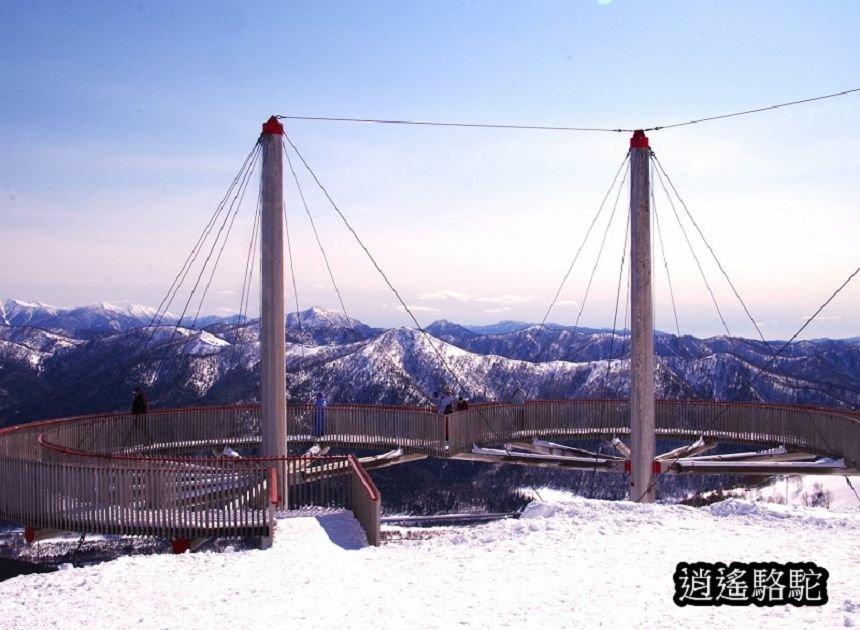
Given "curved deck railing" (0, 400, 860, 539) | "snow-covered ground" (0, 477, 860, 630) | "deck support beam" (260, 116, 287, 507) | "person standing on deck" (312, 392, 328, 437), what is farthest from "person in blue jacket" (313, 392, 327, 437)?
"snow-covered ground" (0, 477, 860, 630)

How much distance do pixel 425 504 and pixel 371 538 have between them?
156 m

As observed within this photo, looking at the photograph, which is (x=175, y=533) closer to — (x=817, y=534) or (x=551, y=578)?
(x=551, y=578)

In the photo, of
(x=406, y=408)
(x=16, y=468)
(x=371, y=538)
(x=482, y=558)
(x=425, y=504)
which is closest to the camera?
(x=482, y=558)

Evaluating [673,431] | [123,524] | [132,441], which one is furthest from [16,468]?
[673,431]

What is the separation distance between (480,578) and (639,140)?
554 inches

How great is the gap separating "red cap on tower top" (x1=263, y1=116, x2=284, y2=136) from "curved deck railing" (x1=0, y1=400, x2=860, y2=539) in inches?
367

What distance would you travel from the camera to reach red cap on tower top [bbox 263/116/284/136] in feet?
73.6

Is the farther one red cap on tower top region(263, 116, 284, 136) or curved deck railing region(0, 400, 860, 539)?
red cap on tower top region(263, 116, 284, 136)

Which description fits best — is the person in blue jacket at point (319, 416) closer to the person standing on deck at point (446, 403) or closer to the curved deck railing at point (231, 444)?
the curved deck railing at point (231, 444)

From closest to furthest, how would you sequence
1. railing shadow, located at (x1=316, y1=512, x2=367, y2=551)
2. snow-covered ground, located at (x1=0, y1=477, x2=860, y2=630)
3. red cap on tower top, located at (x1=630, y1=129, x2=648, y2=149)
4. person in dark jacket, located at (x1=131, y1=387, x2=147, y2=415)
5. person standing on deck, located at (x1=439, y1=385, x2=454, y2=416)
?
snow-covered ground, located at (x1=0, y1=477, x2=860, y2=630) < railing shadow, located at (x1=316, y1=512, x2=367, y2=551) < red cap on tower top, located at (x1=630, y1=129, x2=648, y2=149) < person standing on deck, located at (x1=439, y1=385, x2=454, y2=416) < person in dark jacket, located at (x1=131, y1=387, x2=147, y2=415)

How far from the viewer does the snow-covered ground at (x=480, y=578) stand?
11500mm

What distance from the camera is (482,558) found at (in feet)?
48.0

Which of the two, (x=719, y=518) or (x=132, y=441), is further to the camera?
(x=132, y=441)

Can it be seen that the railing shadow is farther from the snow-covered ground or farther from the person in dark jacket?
the person in dark jacket
